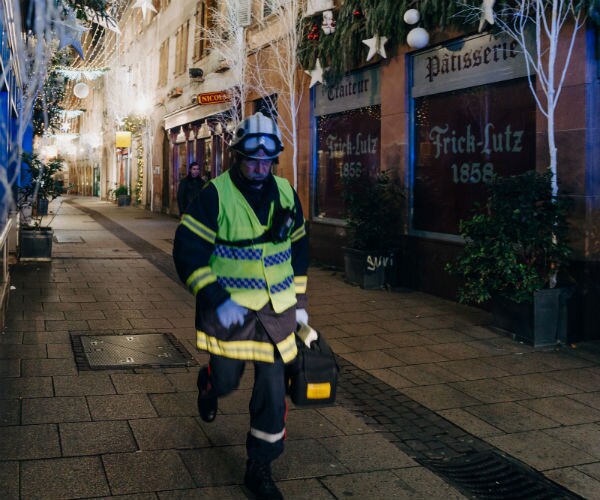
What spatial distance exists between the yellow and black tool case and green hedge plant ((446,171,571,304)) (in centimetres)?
384

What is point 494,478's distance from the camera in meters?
4.21

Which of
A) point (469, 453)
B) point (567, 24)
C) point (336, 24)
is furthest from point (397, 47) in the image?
point (469, 453)

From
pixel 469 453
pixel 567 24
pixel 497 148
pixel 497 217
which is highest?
Answer: pixel 567 24

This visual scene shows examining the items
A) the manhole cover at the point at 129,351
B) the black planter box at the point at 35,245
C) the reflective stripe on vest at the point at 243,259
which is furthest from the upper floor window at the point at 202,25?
the reflective stripe on vest at the point at 243,259

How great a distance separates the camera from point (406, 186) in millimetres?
11031

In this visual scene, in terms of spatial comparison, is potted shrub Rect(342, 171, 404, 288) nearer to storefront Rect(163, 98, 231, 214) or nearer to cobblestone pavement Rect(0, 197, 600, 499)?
cobblestone pavement Rect(0, 197, 600, 499)

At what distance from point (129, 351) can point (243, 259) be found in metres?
3.35

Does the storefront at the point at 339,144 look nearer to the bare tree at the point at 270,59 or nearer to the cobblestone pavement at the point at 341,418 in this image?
the bare tree at the point at 270,59

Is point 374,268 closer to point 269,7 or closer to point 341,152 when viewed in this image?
point 341,152

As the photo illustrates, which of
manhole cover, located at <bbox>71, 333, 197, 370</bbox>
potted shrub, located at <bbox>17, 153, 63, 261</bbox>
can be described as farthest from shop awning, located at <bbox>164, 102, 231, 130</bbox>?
manhole cover, located at <bbox>71, 333, 197, 370</bbox>

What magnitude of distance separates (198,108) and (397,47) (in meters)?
13.2

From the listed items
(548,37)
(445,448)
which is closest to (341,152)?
(548,37)

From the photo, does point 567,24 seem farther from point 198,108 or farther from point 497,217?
point 198,108

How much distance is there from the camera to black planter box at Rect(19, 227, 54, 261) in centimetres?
1298
